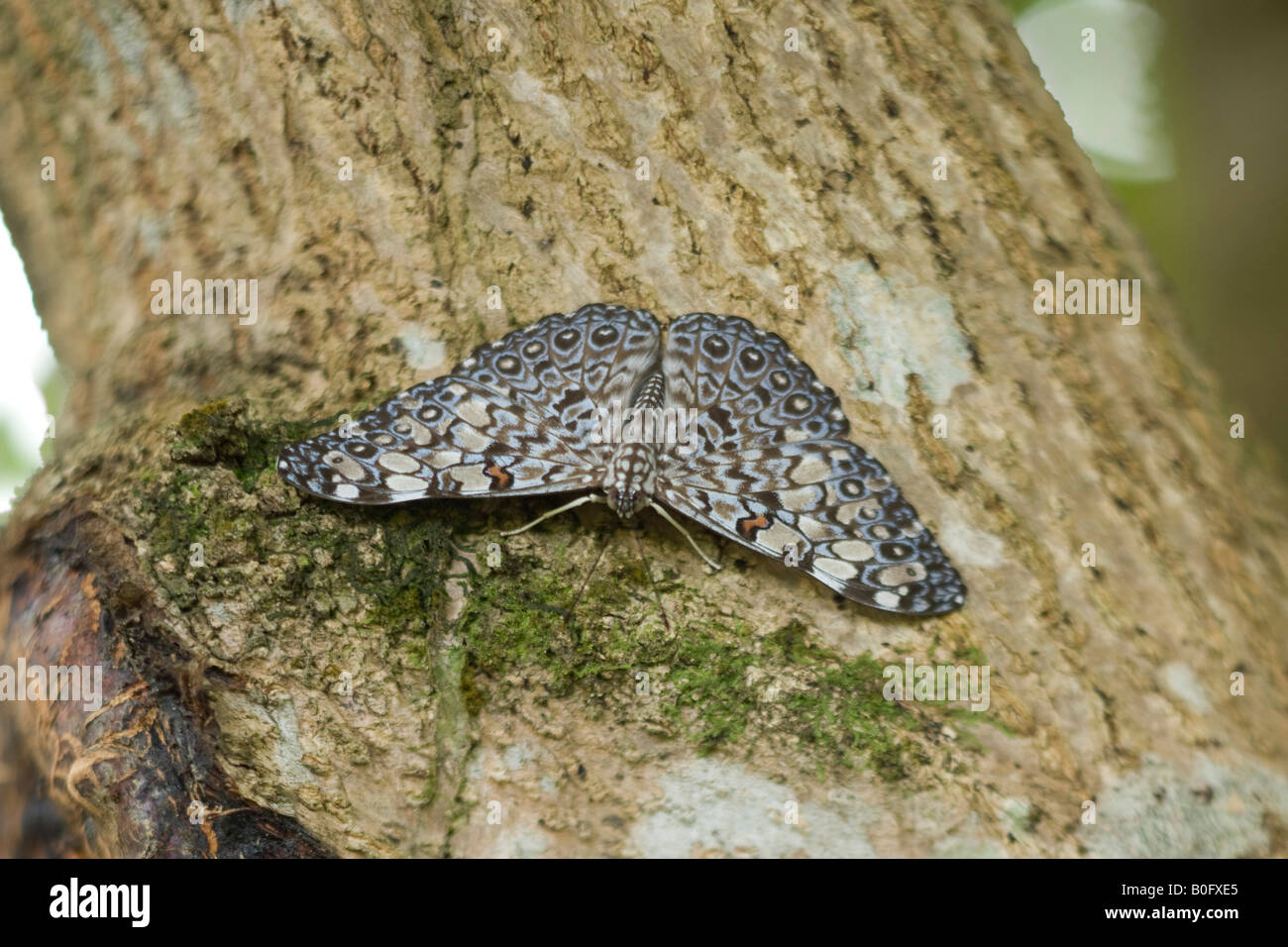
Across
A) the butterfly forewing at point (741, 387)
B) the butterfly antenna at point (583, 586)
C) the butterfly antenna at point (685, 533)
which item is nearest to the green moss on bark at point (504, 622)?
the butterfly antenna at point (583, 586)

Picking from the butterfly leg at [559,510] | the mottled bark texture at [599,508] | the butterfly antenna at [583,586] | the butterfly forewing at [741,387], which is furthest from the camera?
the butterfly forewing at [741,387]

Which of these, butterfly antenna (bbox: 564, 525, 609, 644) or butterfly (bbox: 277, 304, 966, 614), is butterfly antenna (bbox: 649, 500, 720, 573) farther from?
butterfly antenna (bbox: 564, 525, 609, 644)

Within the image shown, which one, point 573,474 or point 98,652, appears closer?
point 98,652

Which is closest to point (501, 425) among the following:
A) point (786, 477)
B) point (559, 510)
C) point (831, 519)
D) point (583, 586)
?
point (559, 510)

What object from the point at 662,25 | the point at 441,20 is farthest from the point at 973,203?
the point at 441,20

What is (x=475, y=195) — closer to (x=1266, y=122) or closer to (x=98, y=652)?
(x=98, y=652)

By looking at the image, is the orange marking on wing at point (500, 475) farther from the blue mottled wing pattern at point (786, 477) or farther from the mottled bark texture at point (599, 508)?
the blue mottled wing pattern at point (786, 477)
